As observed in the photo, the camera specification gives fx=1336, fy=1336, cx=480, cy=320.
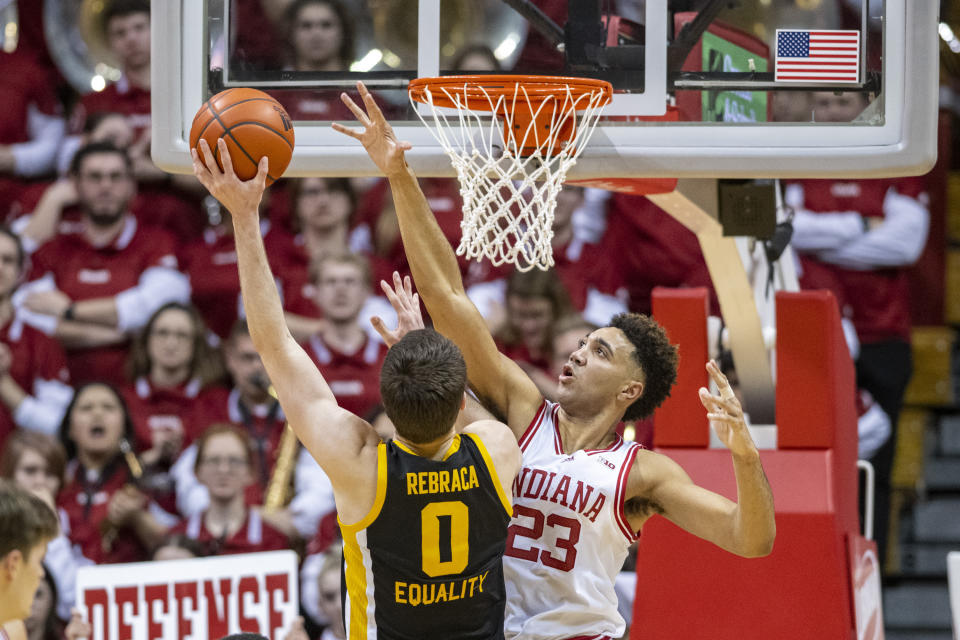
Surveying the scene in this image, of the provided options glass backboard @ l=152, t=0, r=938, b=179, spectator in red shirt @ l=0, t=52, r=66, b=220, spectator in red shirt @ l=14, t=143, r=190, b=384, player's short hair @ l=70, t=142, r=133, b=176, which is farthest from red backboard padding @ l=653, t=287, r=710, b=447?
spectator in red shirt @ l=0, t=52, r=66, b=220

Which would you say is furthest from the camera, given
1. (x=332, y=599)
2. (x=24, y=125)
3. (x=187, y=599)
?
(x=24, y=125)

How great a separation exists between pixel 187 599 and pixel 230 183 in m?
2.92

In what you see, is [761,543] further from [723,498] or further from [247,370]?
[247,370]

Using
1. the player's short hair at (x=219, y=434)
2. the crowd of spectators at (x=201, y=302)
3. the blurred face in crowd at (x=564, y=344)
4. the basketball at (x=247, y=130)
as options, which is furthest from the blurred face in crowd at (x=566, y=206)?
the basketball at (x=247, y=130)

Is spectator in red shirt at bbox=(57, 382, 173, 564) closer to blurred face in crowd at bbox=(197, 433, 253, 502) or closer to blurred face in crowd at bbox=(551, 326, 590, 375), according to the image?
blurred face in crowd at bbox=(197, 433, 253, 502)

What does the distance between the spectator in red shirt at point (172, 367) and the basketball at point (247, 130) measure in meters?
3.70

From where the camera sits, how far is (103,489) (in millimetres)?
6664

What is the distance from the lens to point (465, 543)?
3186mm

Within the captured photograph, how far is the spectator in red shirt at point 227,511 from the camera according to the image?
6367 mm

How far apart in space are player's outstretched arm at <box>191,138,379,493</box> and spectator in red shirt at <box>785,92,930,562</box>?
4.53 m

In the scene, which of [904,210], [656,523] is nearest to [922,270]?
[904,210]

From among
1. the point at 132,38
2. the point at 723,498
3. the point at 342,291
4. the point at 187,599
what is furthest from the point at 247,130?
the point at 132,38

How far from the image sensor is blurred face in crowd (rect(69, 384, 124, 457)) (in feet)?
22.0

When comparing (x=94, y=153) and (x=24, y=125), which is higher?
(x=24, y=125)
